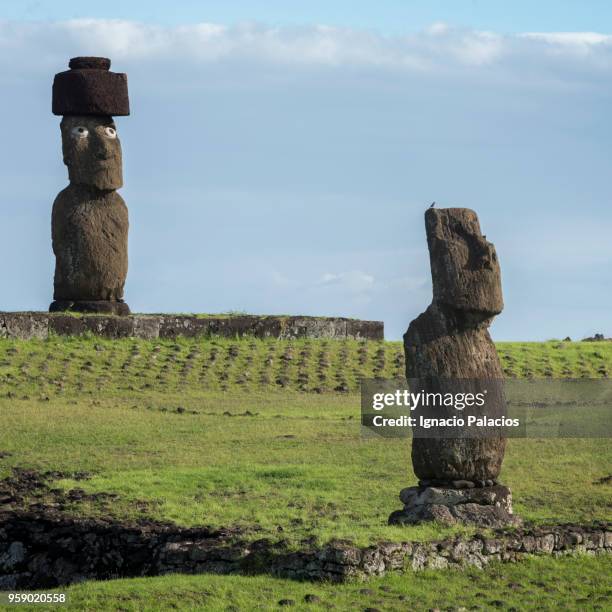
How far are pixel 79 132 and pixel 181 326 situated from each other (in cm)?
473

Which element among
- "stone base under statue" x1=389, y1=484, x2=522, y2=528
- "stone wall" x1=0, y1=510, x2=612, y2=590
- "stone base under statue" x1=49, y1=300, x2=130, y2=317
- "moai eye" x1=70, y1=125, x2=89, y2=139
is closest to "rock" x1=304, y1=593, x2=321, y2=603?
"stone wall" x1=0, y1=510, x2=612, y2=590

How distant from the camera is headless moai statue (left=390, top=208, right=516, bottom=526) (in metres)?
13.4

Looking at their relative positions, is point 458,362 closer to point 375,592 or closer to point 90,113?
point 375,592

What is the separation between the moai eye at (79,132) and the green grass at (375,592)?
19007mm

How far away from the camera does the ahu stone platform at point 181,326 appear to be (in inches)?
1139

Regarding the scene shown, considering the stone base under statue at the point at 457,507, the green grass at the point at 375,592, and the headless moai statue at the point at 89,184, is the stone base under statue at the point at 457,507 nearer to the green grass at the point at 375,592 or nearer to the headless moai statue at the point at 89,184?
the green grass at the point at 375,592

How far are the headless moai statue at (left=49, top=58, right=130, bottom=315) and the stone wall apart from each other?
15139mm

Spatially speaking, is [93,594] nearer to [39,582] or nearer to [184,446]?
[39,582]

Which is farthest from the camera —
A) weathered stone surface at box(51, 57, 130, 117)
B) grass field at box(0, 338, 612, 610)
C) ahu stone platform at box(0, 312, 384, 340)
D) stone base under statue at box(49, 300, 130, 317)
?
stone base under statue at box(49, 300, 130, 317)

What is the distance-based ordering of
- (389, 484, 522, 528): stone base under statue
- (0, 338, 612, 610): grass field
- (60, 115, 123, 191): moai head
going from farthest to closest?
(60, 115, 123, 191): moai head → (389, 484, 522, 528): stone base under statue → (0, 338, 612, 610): grass field

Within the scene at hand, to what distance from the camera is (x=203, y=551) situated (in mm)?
12203

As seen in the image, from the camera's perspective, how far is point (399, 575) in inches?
461

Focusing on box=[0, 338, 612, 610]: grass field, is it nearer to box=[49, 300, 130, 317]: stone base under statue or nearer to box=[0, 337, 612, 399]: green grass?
box=[0, 337, 612, 399]: green grass

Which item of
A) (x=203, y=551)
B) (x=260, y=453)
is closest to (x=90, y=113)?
(x=260, y=453)
